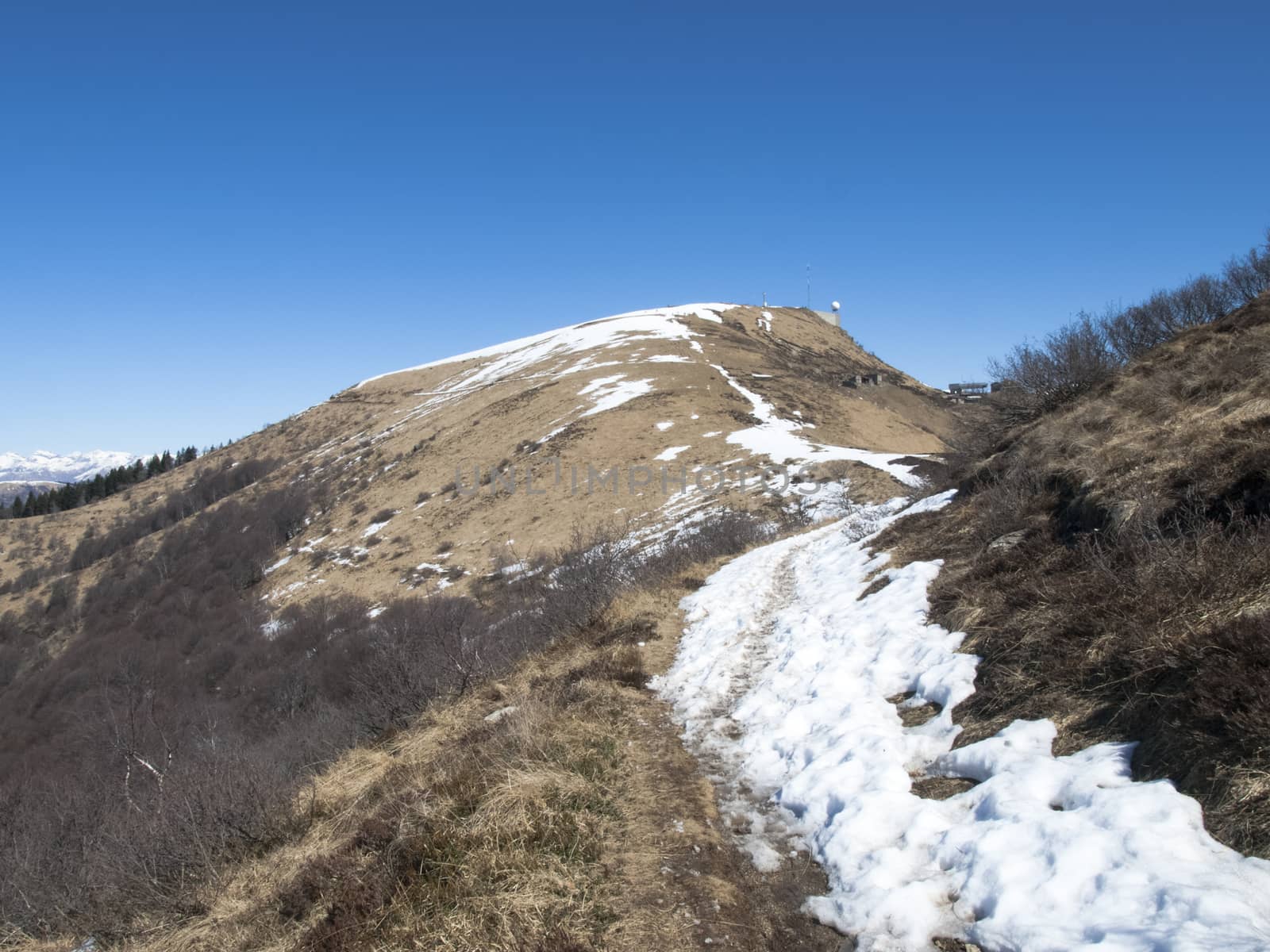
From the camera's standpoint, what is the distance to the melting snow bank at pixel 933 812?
135 inches

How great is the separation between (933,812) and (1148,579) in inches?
108

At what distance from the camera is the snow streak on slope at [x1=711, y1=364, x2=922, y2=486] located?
1118 inches

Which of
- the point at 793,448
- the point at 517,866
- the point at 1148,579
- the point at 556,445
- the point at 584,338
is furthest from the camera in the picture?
the point at 584,338

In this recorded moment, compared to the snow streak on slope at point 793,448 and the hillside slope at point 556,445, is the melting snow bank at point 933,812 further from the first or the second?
the snow streak on slope at point 793,448

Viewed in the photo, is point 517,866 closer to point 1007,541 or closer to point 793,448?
point 1007,541

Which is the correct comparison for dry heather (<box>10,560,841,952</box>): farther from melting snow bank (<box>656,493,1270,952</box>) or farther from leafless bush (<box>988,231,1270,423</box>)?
leafless bush (<box>988,231,1270,423</box>)

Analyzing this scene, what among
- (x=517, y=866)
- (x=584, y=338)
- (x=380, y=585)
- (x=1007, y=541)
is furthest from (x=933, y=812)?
(x=584, y=338)

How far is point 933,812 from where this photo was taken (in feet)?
16.1

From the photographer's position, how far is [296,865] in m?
5.83

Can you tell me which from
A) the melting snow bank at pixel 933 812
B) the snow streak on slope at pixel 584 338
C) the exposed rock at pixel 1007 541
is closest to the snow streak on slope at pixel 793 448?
the exposed rock at pixel 1007 541

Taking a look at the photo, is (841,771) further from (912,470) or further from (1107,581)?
(912,470)

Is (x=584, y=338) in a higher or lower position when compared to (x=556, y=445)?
higher

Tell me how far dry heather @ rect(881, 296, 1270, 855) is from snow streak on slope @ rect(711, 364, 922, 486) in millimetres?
15543

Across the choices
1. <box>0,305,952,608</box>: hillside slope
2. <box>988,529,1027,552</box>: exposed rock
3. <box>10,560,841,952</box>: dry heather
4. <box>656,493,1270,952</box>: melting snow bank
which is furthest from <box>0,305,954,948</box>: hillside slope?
<box>988,529,1027,552</box>: exposed rock
